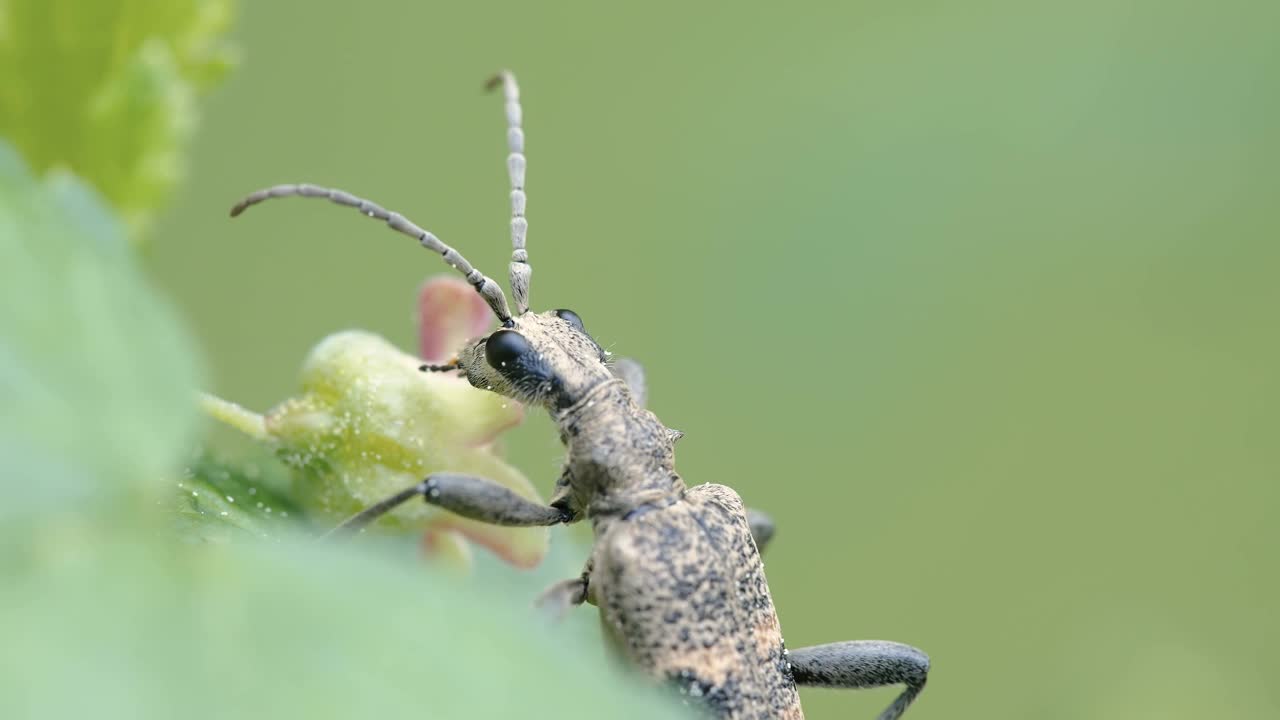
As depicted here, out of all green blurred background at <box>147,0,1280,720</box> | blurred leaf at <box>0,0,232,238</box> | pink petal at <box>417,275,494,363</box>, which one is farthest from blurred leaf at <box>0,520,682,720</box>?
green blurred background at <box>147,0,1280,720</box>

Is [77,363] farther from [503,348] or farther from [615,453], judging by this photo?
[615,453]

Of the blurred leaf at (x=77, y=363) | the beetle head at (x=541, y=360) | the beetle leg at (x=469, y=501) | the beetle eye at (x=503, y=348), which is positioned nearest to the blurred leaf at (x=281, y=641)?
the blurred leaf at (x=77, y=363)

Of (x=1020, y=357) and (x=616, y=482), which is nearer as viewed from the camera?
(x=616, y=482)

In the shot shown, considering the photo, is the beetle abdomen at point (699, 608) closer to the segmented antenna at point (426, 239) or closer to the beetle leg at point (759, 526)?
the beetle leg at point (759, 526)

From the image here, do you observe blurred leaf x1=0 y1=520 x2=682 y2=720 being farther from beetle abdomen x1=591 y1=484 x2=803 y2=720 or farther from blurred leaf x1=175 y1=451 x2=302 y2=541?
beetle abdomen x1=591 y1=484 x2=803 y2=720

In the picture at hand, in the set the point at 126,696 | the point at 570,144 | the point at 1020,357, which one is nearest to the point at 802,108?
the point at 570,144

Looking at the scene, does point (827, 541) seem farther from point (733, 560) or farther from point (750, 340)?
point (733, 560)

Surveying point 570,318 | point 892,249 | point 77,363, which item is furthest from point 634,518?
point 892,249
